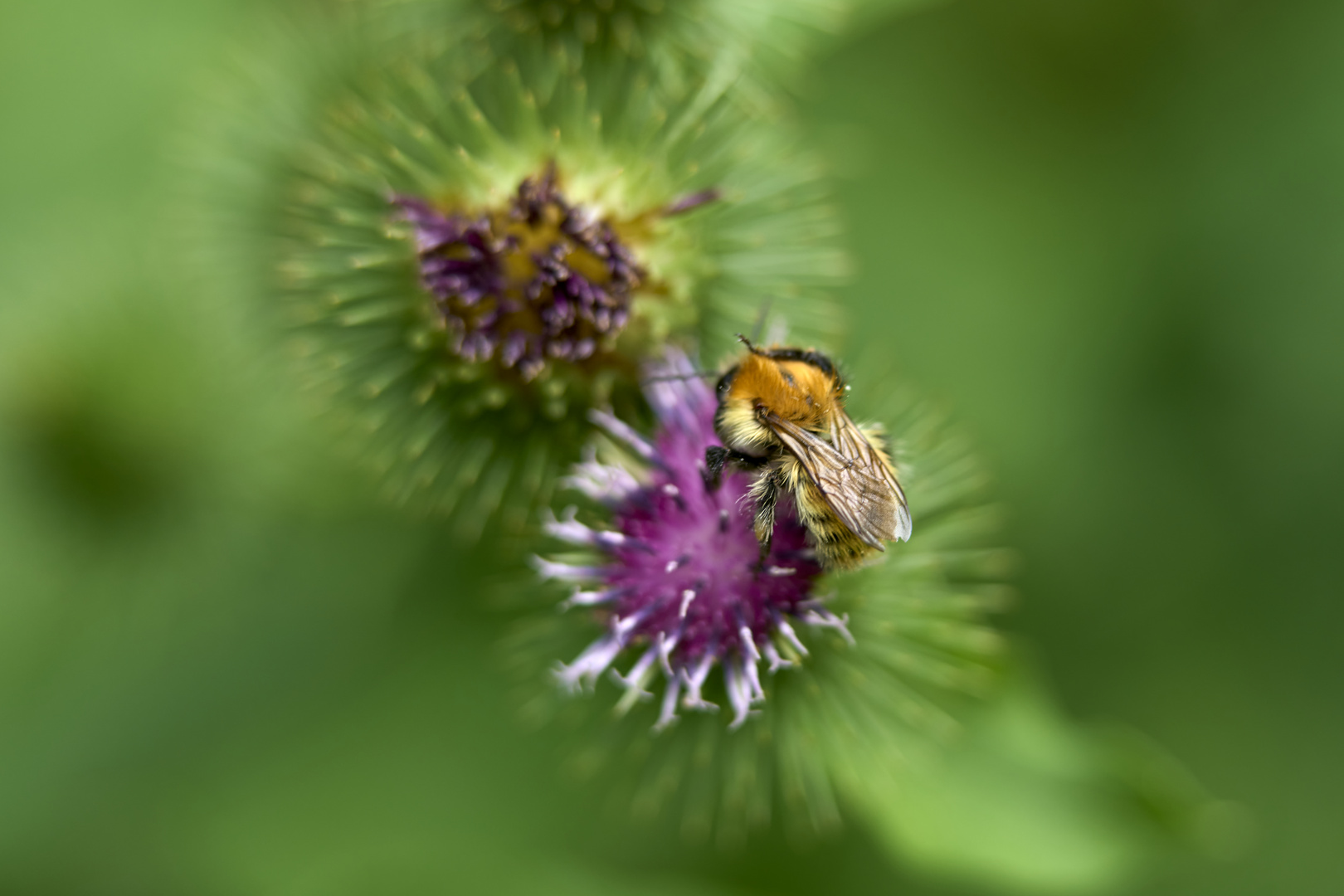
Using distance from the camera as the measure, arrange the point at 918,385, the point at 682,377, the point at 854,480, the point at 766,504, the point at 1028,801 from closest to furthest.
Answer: the point at 854,480 → the point at 766,504 → the point at 682,377 → the point at 1028,801 → the point at 918,385

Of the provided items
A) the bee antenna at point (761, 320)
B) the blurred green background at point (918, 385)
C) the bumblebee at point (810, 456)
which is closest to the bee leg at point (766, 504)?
the bumblebee at point (810, 456)

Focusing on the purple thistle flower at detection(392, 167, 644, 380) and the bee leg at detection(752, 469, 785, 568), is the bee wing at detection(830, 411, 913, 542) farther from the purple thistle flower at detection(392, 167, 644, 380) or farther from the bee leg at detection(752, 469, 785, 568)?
the purple thistle flower at detection(392, 167, 644, 380)

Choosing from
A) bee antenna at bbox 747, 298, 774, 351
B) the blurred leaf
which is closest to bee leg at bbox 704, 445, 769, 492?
bee antenna at bbox 747, 298, 774, 351

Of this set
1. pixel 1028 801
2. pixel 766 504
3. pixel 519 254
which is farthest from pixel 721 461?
pixel 1028 801

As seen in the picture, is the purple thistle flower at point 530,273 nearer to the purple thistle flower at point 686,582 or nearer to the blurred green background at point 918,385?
the purple thistle flower at point 686,582

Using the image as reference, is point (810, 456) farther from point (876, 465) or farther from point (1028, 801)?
point (1028, 801)

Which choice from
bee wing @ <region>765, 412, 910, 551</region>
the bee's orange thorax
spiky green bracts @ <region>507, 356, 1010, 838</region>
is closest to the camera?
bee wing @ <region>765, 412, 910, 551</region>
